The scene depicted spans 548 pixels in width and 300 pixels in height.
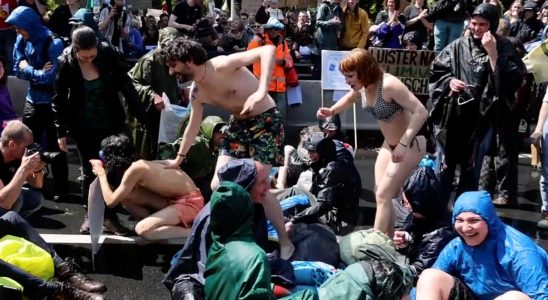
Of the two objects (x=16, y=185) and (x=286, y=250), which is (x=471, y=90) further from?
(x=16, y=185)

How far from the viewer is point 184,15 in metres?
11.7

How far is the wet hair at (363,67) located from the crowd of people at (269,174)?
0.01m

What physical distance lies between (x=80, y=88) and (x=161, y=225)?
4.37ft

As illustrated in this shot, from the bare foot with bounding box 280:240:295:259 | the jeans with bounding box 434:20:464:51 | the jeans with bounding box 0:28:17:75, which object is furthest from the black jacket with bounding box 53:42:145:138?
the jeans with bounding box 434:20:464:51

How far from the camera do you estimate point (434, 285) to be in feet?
13.6

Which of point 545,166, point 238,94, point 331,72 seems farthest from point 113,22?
point 545,166

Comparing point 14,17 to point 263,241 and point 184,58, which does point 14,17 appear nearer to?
point 184,58

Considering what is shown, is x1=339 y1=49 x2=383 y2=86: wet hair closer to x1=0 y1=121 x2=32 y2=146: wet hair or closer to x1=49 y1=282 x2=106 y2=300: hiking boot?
x1=49 y1=282 x2=106 y2=300: hiking boot

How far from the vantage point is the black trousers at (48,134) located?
714cm

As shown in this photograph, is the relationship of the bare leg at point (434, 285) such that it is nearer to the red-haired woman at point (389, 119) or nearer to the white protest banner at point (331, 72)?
the red-haired woman at point (389, 119)

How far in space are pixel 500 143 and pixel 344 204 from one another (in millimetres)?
2083

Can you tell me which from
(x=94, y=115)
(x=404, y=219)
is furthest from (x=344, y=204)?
(x=94, y=115)

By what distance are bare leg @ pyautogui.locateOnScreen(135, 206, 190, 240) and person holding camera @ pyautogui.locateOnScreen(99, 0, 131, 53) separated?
535cm

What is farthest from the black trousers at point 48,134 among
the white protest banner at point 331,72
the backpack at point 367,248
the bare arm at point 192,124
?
the white protest banner at point 331,72
